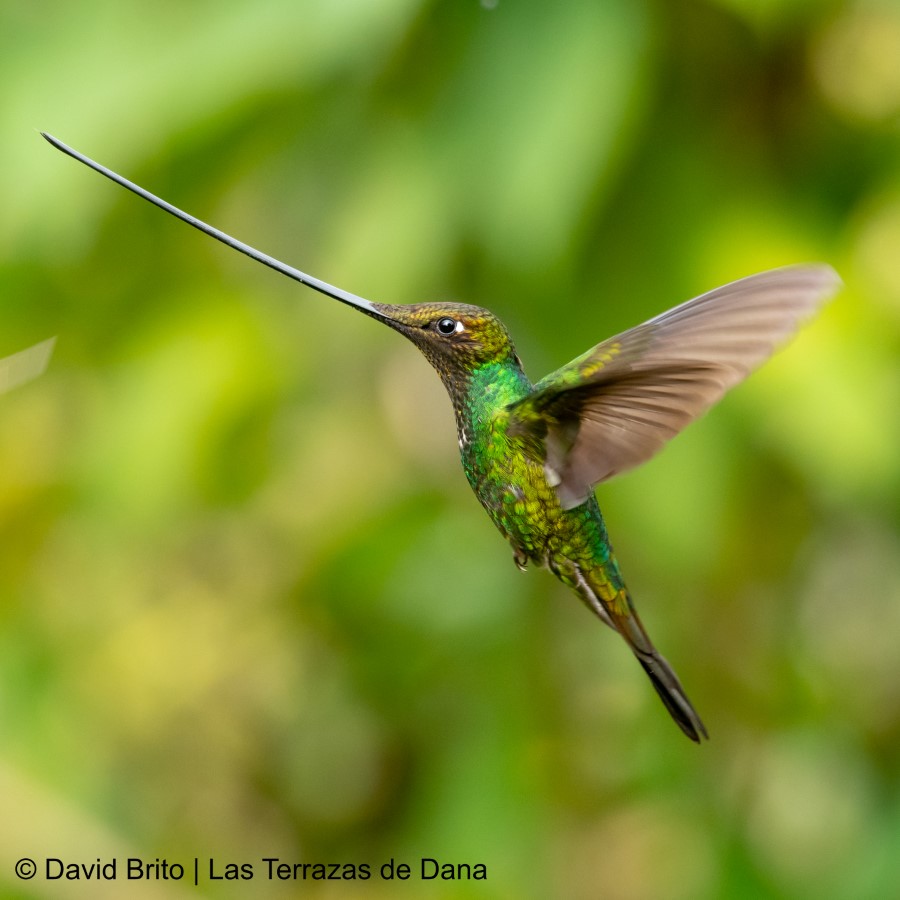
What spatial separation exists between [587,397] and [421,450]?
141cm

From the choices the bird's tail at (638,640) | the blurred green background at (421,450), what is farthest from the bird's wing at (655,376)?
the blurred green background at (421,450)

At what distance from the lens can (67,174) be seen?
2078 mm

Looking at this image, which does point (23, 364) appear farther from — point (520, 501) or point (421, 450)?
point (421, 450)

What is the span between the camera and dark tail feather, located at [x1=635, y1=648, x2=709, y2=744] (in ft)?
3.52

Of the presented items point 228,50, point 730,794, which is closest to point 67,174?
point 228,50

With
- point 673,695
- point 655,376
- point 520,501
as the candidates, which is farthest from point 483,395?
point 673,695

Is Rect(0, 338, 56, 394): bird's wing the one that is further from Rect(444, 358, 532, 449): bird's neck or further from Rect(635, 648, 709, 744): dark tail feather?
Rect(635, 648, 709, 744): dark tail feather

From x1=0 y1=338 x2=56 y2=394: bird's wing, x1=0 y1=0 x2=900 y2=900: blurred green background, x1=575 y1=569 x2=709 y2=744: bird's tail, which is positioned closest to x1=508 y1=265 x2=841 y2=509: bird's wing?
x1=575 y1=569 x2=709 y2=744: bird's tail

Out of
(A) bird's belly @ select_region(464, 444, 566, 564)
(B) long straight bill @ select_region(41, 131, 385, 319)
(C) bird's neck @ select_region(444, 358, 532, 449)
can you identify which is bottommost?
(A) bird's belly @ select_region(464, 444, 566, 564)

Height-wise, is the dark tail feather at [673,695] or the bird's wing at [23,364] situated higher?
the bird's wing at [23,364]

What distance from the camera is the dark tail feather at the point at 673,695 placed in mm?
1072


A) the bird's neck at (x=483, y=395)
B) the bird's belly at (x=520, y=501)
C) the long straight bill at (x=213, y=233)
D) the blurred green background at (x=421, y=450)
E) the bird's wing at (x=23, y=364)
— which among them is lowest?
the blurred green background at (x=421, y=450)

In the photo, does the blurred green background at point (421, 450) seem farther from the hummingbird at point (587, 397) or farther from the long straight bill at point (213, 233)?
the long straight bill at point (213, 233)

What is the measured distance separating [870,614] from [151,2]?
2297 millimetres
